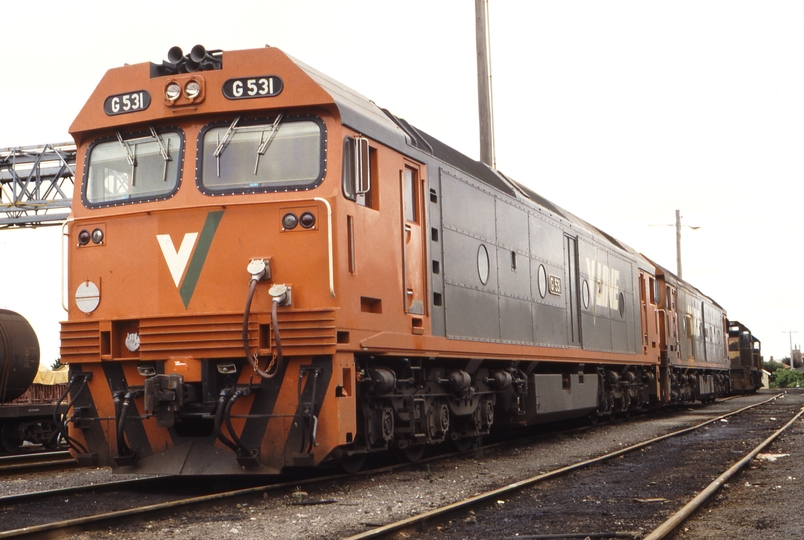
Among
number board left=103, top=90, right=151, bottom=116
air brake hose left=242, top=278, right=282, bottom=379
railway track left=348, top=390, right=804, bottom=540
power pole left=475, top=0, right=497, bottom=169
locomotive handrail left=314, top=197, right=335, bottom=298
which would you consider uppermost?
power pole left=475, top=0, right=497, bottom=169

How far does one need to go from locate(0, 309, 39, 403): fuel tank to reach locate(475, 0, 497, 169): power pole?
9.04 m

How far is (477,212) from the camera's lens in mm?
12039

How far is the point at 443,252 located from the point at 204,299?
3.17 meters

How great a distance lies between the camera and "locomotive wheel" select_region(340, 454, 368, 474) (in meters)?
9.82

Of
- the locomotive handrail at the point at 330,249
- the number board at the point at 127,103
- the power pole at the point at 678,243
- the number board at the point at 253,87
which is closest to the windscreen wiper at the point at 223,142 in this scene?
the number board at the point at 253,87

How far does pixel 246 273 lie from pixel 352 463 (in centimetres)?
253

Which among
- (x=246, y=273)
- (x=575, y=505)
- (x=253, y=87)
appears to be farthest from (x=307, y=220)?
(x=575, y=505)

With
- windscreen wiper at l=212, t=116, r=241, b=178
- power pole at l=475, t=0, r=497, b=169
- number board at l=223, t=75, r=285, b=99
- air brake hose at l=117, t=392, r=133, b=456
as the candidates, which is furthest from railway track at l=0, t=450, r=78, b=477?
power pole at l=475, t=0, r=497, b=169

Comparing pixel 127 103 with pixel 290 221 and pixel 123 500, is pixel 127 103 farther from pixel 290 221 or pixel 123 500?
pixel 123 500

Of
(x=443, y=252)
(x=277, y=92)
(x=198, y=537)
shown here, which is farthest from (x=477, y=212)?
(x=198, y=537)

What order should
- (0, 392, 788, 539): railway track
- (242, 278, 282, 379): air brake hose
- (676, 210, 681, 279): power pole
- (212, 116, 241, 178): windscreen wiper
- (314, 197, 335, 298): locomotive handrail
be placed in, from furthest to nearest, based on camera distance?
(676, 210, 681, 279): power pole < (212, 116, 241, 178): windscreen wiper < (314, 197, 335, 298): locomotive handrail < (242, 278, 282, 379): air brake hose < (0, 392, 788, 539): railway track

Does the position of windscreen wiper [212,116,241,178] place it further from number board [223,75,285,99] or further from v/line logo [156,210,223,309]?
v/line logo [156,210,223,309]

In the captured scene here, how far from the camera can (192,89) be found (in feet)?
29.4

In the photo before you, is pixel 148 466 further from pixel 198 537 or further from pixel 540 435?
pixel 540 435
